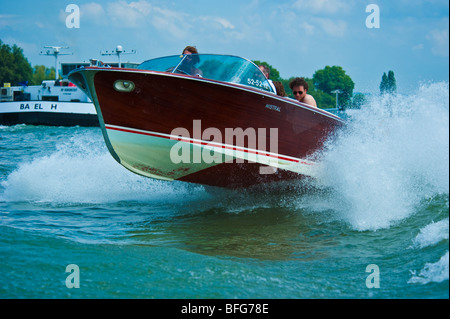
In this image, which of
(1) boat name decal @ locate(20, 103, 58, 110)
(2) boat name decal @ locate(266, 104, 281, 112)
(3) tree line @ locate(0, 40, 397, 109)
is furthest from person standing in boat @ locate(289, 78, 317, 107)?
(3) tree line @ locate(0, 40, 397, 109)

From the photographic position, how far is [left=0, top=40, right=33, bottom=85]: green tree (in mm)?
77000

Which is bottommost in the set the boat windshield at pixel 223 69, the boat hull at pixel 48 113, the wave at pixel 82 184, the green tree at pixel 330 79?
the wave at pixel 82 184

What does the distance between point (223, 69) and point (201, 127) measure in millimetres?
930

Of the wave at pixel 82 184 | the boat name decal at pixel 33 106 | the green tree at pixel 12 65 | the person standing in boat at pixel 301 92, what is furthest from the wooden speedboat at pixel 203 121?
the green tree at pixel 12 65

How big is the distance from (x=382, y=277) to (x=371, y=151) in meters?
2.76

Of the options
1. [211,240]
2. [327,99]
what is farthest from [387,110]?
[327,99]

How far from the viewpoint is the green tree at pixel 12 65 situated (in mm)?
77000

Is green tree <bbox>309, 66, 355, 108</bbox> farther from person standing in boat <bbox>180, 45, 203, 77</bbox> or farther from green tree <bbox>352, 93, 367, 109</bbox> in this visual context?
person standing in boat <bbox>180, 45, 203, 77</bbox>

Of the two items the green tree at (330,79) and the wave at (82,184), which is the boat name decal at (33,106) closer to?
the wave at (82,184)

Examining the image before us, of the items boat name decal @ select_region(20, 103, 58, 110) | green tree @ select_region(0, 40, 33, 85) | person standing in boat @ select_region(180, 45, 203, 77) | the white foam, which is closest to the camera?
the white foam

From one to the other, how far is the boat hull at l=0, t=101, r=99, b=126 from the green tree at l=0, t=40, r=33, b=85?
2128 inches

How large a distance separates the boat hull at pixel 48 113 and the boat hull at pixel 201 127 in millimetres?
21816

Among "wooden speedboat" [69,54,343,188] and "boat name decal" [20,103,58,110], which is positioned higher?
"boat name decal" [20,103,58,110]

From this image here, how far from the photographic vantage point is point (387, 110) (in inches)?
283
